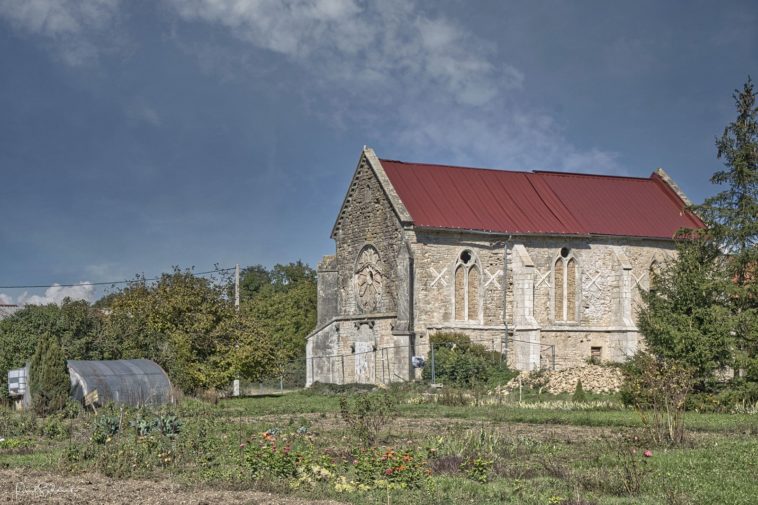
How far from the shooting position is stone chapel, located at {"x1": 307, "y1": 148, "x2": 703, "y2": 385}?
38.9 meters

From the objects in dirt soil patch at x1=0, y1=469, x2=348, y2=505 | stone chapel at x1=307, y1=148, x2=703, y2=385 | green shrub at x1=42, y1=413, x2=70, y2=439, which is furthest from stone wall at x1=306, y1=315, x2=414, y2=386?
dirt soil patch at x1=0, y1=469, x2=348, y2=505

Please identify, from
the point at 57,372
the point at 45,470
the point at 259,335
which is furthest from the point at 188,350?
the point at 45,470

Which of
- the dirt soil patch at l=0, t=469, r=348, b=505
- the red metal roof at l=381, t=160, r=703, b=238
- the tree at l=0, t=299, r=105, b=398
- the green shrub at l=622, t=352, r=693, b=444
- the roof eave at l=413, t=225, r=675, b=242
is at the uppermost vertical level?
the red metal roof at l=381, t=160, r=703, b=238

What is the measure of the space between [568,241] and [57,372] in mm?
25566

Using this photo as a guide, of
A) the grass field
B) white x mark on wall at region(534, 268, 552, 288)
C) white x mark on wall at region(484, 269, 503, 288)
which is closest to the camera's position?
the grass field

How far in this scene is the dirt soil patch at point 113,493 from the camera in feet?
36.6

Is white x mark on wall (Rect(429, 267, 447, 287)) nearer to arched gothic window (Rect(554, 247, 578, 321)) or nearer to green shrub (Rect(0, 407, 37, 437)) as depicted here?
arched gothic window (Rect(554, 247, 578, 321))

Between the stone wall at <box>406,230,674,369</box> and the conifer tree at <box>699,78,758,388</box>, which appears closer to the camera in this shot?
the conifer tree at <box>699,78,758,388</box>

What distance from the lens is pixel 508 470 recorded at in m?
13.5

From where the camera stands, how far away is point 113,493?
38.6 feet

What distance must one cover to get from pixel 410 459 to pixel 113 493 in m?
3.99

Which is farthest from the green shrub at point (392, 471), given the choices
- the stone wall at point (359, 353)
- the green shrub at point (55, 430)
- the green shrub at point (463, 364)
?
the stone wall at point (359, 353)

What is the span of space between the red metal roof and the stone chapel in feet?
0.26

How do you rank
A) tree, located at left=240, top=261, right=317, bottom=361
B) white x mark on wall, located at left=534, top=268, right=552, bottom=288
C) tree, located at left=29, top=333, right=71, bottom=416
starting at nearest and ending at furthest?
tree, located at left=29, top=333, right=71, bottom=416 → white x mark on wall, located at left=534, top=268, right=552, bottom=288 → tree, located at left=240, top=261, right=317, bottom=361
